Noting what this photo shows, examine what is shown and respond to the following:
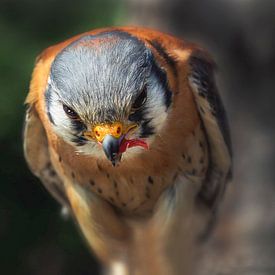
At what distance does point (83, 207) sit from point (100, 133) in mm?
810

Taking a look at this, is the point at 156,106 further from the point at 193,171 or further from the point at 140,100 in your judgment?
the point at 193,171

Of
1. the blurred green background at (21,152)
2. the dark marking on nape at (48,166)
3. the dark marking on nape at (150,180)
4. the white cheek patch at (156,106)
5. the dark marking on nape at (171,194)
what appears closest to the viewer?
the white cheek patch at (156,106)

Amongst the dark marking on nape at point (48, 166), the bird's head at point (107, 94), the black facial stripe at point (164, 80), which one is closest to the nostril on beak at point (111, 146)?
the bird's head at point (107, 94)

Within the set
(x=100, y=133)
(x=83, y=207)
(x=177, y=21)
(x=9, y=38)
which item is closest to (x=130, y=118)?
(x=100, y=133)

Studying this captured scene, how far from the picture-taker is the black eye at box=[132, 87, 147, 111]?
2760 mm

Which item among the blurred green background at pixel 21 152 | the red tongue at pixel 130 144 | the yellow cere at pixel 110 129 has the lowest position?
the blurred green background at pixel 21 152

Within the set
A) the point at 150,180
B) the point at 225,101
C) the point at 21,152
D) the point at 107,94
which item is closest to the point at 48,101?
the point at 107,94

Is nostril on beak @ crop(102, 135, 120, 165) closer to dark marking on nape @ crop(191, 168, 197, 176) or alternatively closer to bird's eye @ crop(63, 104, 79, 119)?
bird's eye @ crop(63, 104, 79, 119)

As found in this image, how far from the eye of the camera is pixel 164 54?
3115 mm

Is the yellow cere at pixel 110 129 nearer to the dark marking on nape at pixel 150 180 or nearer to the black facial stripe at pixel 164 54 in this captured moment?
the black facial stripe at pixel 164 54

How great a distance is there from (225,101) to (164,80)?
1.82 meters

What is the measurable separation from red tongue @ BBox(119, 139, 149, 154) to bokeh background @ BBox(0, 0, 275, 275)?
1.72 meters

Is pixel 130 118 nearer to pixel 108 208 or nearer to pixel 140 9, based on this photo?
pixel 108 208

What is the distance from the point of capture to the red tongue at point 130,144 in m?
2.75
